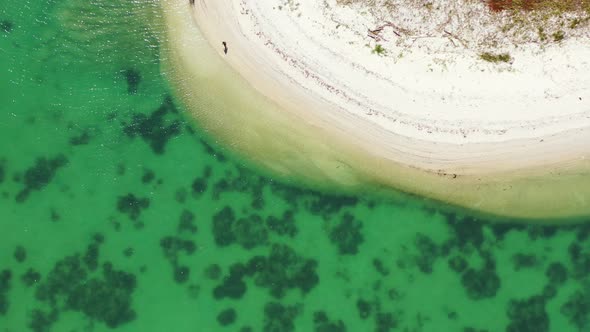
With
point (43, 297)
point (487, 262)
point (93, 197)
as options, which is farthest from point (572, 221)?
point (43, 297)

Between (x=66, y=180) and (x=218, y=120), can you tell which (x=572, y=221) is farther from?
(x=66, y=180)

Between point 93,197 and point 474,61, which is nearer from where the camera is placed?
point 474,61

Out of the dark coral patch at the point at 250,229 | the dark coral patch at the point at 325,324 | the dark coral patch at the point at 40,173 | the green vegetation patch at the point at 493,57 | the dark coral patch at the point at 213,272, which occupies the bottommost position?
the dark coral patch at the point at 40,173

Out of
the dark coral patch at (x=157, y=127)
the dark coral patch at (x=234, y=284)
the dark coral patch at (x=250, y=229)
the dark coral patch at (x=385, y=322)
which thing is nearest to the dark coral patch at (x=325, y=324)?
the dark coral patch at (x=385, y=322)

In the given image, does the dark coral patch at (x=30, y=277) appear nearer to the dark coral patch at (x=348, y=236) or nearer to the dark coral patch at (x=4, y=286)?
the dark coral patch at (x=4, y=286)

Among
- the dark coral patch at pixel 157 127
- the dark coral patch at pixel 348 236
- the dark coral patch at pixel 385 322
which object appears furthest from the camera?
the dark coral patch at pixel 157 127

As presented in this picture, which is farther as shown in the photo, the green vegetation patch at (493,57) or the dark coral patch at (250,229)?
the dark coral patch at (250,229)

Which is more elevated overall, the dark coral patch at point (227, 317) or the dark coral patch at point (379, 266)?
the dark coral patch at point (379, 266)
